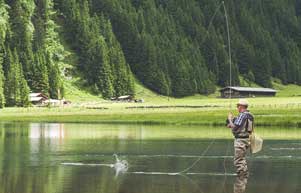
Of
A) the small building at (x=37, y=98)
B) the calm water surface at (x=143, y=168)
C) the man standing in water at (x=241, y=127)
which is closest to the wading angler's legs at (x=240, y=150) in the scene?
the man standing in water at (x=241, y=127)

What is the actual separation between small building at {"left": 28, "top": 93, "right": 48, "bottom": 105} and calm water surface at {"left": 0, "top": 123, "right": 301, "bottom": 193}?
427ft

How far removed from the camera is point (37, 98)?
7057 inches

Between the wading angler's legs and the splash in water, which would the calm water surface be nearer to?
the splash in water

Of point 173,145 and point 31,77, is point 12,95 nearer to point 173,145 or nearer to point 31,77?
point 31,77

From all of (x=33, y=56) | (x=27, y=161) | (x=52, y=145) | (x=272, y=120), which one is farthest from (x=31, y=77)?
(x=27, y=161)

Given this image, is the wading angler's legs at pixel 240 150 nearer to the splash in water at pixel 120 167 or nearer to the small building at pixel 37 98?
the splash in water at pixel 120 167

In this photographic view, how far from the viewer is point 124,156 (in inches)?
1447

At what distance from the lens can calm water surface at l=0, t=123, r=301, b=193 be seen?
2319 cm

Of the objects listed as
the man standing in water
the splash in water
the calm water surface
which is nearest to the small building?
the calm water surface

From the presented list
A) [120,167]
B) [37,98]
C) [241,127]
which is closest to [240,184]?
[241,127]

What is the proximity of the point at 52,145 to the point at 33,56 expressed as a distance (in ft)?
504

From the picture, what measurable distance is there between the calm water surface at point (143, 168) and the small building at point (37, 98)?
130 meters

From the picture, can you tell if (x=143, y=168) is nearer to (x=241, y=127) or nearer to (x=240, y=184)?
(x=241, y=127)

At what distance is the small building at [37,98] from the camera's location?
176 meters
